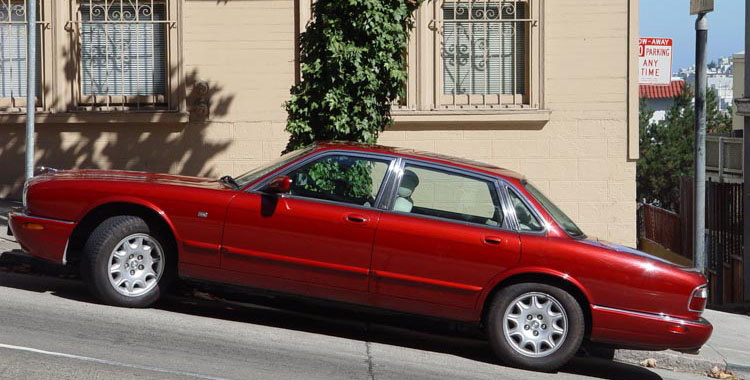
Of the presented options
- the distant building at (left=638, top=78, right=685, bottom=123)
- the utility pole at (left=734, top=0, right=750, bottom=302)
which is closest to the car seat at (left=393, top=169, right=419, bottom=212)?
the utility pole at (left=734, top=0, right=750, bottom=302)

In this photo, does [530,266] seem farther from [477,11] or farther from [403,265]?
[477,11]

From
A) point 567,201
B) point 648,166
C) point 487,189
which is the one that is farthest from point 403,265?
point 648,166

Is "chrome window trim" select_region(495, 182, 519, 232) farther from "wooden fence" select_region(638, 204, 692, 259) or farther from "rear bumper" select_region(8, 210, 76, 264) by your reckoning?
"wooden fence" select_region(638, 204, 692, 259)

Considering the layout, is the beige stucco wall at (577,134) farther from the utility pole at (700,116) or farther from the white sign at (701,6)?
the white sign at (701,6)

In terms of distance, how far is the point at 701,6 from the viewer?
10508 mm

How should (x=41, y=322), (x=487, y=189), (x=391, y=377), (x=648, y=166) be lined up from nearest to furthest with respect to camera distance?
(x=391, y=377)
(x=41, y=322)
(x=487, y=189)
(x=648, y=166)

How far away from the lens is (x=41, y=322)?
25.2 feet

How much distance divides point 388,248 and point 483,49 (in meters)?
6.47

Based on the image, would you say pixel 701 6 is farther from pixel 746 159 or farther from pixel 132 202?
pixel 132 202

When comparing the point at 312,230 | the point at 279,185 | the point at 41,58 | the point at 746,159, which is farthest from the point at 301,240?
the point at 746,159

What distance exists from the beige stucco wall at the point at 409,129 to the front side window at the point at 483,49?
1.35 ft

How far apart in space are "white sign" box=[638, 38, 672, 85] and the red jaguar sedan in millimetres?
8450

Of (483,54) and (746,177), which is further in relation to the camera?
(746,177)

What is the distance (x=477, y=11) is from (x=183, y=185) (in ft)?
21.4
